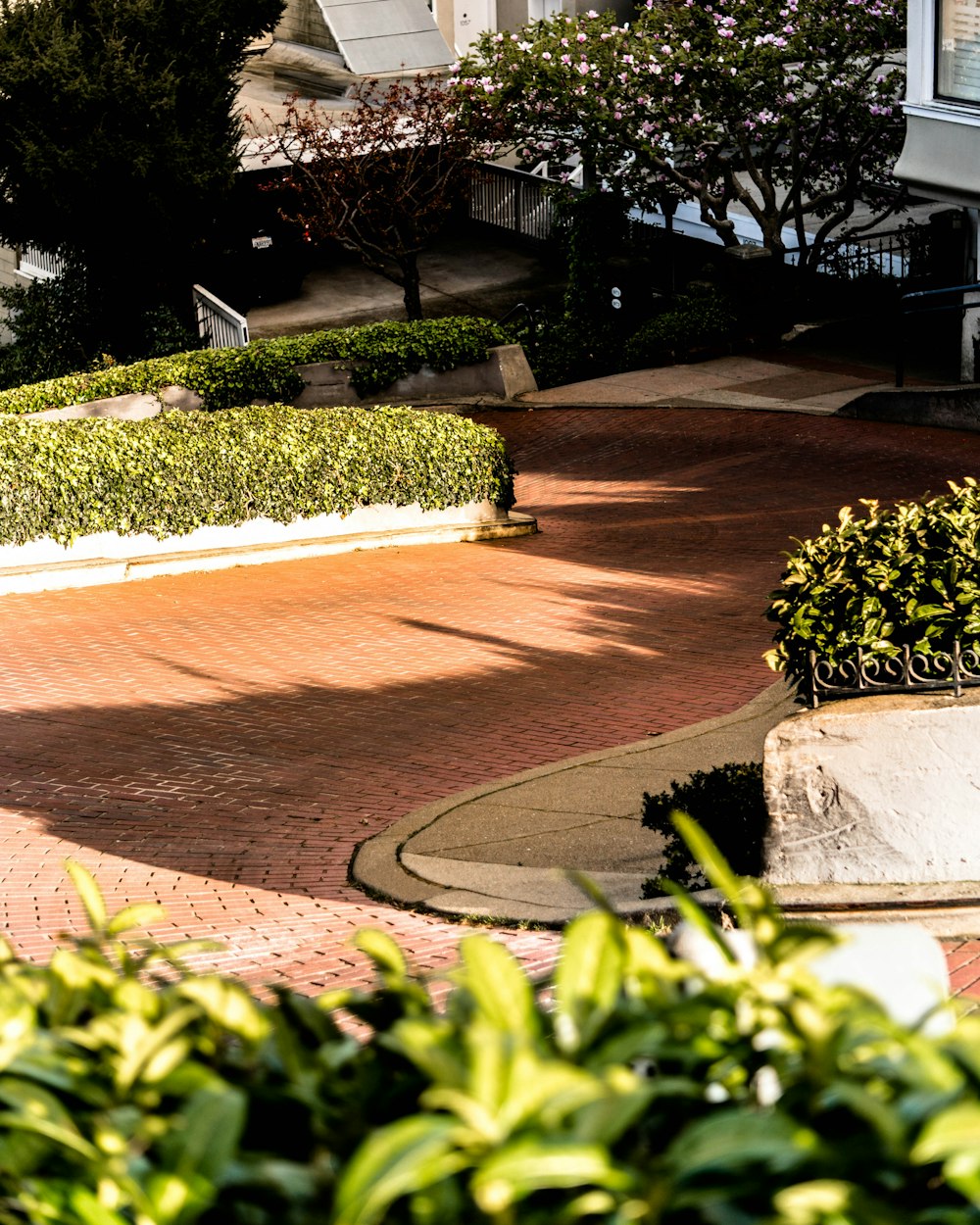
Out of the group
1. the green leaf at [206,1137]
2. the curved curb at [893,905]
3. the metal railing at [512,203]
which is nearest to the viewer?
the green leaf at [206,1137]

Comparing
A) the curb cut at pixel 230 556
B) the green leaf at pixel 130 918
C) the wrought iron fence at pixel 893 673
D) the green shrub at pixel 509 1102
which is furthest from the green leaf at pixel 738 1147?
the curb cut at pixel 230 556

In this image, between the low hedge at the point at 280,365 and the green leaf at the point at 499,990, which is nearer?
the green leaf at the point at 499,990

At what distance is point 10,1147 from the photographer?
5.91 feet

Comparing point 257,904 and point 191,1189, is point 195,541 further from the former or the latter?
point 191,1189

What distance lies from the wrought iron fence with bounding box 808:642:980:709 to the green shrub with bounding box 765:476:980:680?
0.04m

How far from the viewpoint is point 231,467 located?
1675 cm

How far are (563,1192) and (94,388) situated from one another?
2144cm

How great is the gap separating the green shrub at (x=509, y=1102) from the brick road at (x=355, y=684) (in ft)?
11.8

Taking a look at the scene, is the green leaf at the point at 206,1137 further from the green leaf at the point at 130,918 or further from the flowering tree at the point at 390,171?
the flowering tree at the point at 390,171

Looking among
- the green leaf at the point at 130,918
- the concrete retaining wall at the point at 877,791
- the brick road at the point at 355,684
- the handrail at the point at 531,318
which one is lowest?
the brick road at the point at 355,684

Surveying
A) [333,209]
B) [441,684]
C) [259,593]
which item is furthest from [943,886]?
[333,209]

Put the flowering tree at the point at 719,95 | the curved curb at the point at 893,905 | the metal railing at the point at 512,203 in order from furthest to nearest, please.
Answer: the metal railing at the point at 512,203
the flowering tree at the point at 719,95
the curved curb at the point at 893,905

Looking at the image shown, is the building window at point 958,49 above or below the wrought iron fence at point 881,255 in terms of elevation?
above

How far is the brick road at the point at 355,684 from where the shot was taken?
791cm
